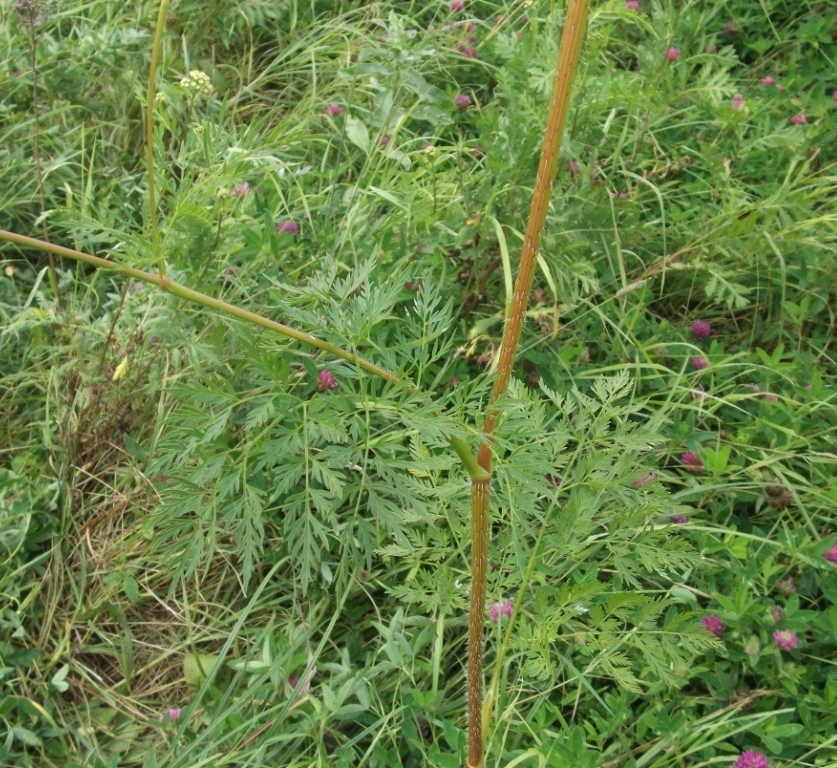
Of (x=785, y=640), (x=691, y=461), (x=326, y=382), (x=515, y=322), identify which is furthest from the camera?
(x=691, y=461)

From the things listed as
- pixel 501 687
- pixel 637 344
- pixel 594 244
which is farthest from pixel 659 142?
pixel 501 687

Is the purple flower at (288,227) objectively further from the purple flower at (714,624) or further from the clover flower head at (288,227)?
the purple flower at (714,624)

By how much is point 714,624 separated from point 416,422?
2.74 ft

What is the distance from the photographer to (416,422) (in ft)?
2.84

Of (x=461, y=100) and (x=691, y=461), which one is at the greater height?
(x=461, y=100)

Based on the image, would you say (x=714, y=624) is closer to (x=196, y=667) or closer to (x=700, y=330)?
(x=700, y=330)

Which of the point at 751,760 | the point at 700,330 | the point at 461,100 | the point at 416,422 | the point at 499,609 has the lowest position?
the point at 751,760

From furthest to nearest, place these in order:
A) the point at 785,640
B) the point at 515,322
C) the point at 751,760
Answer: the point at 785,640 < the point at 751,760 < the point at 515,322

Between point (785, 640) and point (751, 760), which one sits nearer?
point (751, 760)

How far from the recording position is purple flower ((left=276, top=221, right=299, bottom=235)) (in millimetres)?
1888

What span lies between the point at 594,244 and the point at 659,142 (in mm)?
631

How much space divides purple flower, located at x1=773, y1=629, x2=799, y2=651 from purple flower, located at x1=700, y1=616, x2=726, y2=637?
9cm

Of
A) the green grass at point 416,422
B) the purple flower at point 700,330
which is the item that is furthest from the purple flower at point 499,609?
the purple flower at point 700,330

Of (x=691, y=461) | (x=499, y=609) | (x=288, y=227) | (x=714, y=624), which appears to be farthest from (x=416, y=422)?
(x=288, y=227)
